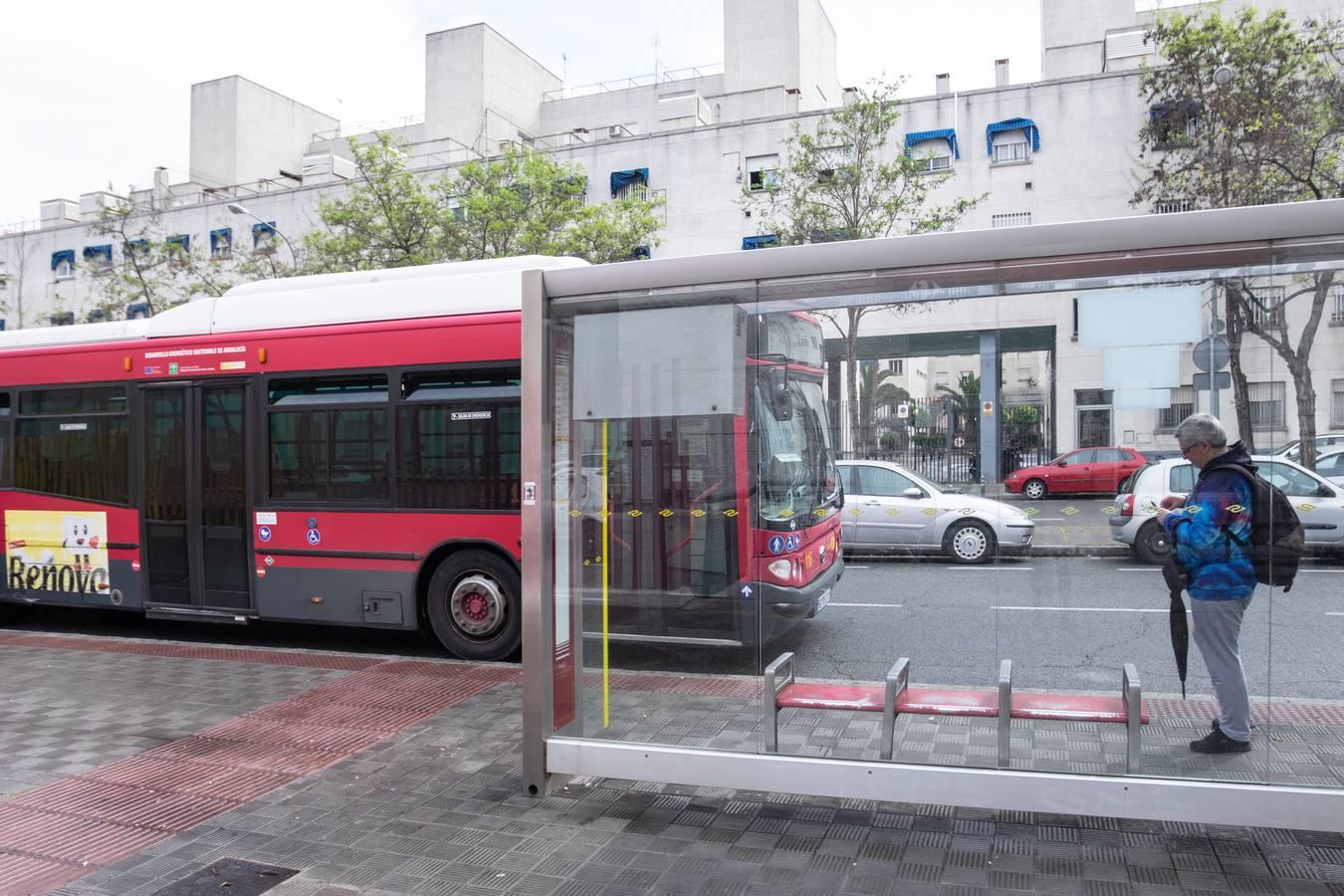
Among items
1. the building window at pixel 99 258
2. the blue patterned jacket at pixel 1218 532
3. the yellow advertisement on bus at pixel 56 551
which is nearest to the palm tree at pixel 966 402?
the blue patterned jacket at pixel 1218 532

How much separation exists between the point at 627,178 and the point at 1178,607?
30432mm

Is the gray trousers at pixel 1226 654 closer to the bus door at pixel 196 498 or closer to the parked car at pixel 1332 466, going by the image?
the parked car at pixel 1332 466

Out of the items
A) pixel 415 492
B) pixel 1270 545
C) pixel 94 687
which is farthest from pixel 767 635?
pixel 94 687

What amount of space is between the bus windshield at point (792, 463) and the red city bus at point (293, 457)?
118 inches

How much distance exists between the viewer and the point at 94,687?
25.6 ft

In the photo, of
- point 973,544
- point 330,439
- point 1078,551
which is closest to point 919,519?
point 973,544

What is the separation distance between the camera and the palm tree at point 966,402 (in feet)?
15.6

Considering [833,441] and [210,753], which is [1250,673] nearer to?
[833,441]

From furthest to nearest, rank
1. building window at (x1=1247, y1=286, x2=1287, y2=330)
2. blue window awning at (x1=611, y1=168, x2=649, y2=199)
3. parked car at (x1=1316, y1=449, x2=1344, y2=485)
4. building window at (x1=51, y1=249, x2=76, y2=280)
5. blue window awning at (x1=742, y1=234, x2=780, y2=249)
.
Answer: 1. building window at (x1=51, y1=249, x2=76, y2=280)
2. blue window awning at (x1=611, y1=168, x2=649, y2=199)
3. blue window awning at (x1=742, y1=234, x2=780, y2=249)
4. parked car at (x1=1316, y1=449, x2=1344, y2=485)
5. building window at (x1=1247, y1=286, x2=1287, y2=330)

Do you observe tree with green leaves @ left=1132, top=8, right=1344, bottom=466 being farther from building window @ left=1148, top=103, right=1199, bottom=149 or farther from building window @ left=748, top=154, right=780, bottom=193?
building window @ left=748, top=154, right=780, bottom=193

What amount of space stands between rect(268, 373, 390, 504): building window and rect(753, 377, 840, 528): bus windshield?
4.51m

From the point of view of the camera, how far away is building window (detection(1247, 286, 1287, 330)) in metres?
4.25

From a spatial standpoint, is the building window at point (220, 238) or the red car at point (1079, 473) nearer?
the red car at point (1079, 473)

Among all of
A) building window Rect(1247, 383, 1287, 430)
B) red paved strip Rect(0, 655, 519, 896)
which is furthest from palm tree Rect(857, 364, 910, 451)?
red paved strip Rect(0, 655, 519, 896)
